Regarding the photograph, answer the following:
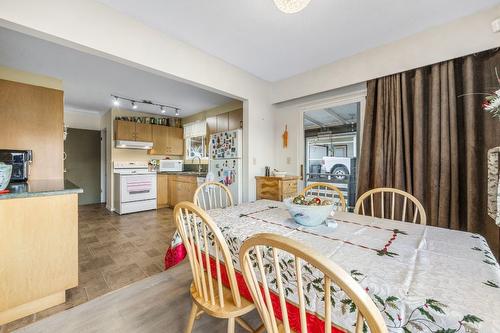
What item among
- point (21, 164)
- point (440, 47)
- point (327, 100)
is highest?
point (440, 47)

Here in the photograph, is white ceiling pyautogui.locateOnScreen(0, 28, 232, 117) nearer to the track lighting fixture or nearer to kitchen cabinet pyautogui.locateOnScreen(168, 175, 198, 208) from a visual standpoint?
the track lighting fixture

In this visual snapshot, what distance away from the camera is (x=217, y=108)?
4664 mm

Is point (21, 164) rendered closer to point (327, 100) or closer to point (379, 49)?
point (327, 100)

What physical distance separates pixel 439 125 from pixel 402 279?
6.59 feet

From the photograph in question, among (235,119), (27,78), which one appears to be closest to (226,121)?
(235,119)

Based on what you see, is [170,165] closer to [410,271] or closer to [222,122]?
[222,122]

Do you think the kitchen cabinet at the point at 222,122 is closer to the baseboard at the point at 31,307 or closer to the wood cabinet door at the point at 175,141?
the wood cabinet door at the point at 175,141

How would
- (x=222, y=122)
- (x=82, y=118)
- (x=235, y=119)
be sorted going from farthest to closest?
1. (x=82, y=118)
2. (x=222, y=122)
3. (x=235, y=119)

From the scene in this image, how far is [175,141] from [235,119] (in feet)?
7.80

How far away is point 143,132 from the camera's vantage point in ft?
16.2

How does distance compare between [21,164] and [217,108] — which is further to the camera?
[217,108]

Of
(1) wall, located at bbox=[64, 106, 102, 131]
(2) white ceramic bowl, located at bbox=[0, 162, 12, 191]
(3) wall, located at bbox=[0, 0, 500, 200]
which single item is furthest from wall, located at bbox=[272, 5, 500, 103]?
(1) wall, located at bbox=[64, 106, 102, 131]

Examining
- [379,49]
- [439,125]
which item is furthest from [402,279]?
[379,49]

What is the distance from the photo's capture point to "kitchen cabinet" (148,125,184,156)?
203 inches
